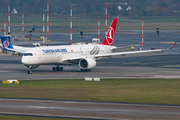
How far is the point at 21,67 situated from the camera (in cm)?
7006

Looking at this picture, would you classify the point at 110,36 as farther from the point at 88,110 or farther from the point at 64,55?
the point at 88,110

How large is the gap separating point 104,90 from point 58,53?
21.4 metres

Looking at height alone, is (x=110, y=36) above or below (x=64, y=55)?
above

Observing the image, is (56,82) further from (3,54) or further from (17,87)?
(3,54)

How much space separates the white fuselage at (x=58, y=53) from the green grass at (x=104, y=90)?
9.06 metres

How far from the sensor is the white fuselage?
59.3m

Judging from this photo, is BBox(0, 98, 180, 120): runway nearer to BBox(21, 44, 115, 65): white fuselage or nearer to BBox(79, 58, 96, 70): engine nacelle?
BBox(21, 44, 115, 65): white fuselage

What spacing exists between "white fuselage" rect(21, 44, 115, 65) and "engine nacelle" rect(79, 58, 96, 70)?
49.9 inches

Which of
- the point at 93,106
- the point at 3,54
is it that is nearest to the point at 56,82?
the point at 93,106

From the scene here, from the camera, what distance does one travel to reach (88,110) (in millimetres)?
30781

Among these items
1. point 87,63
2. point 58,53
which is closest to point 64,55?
point 58,53

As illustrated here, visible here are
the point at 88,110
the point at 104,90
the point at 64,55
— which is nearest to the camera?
the point at 88,110

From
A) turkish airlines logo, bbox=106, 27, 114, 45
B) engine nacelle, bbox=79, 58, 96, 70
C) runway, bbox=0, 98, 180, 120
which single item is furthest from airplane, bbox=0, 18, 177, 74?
runway, bbox=0, 98, 180, 120

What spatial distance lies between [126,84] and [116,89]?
4585mm
